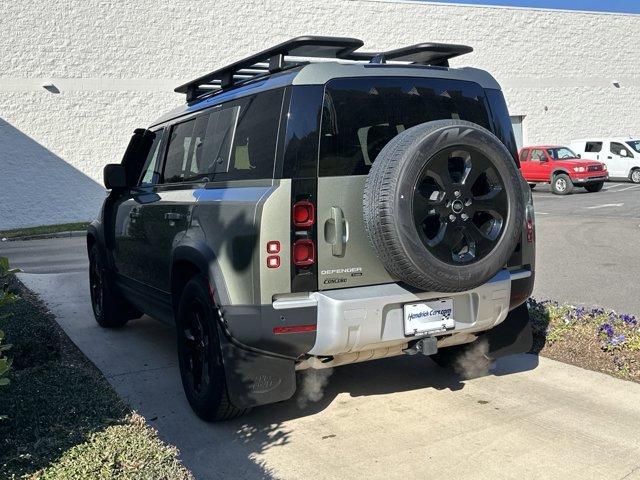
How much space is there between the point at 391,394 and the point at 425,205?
1.66 metres

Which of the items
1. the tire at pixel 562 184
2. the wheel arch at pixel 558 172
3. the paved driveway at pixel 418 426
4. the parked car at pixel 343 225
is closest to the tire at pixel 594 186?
the tire at pixel 562 184

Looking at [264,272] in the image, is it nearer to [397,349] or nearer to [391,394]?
[397,349]

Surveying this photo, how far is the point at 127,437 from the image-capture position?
3.10 metres

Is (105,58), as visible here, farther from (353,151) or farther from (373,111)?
(353,151)

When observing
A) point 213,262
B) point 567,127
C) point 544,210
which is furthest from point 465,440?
point 567,127

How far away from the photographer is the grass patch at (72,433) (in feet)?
9.18

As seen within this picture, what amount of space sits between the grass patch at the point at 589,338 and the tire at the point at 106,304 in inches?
149

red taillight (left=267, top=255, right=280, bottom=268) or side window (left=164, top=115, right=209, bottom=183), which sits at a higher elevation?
side window (left=164, top=115, right=209, bottom=183)

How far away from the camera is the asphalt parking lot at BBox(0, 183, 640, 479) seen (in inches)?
139

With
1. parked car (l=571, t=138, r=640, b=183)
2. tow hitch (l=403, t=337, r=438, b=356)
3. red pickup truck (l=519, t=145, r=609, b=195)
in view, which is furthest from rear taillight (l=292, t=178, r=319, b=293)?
parked car (l=571, t=138, r=640, b=183)

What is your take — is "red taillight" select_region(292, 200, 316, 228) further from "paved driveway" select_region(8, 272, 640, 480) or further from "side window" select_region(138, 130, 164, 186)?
"side window" select_region(138, 130, 164, 186)

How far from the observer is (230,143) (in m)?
4.19

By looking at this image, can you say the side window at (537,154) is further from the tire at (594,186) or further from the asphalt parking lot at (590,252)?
the asphalt parking lot at (590,252)

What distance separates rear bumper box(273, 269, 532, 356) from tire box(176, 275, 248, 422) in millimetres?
606
